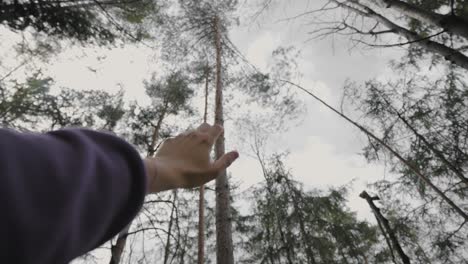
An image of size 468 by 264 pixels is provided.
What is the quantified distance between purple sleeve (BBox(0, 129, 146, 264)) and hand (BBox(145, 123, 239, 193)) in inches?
7.0

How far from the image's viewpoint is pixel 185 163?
0.99 metres

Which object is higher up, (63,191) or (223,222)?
(223,222)

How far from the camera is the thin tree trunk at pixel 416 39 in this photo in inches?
148

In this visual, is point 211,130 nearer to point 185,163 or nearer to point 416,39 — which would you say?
point 185,163

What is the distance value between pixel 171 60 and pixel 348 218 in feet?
41.6

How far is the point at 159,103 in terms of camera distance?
1093 centimetres

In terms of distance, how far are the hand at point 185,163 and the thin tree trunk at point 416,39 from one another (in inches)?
126

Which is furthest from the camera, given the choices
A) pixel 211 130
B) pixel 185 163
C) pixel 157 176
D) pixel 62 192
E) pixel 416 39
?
pixel 416 39

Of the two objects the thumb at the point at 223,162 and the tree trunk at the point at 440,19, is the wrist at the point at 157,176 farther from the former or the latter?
the tree trunk at the point at 440,19

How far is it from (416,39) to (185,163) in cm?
510

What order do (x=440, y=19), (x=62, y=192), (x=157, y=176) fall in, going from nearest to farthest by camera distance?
(x=62, y=192) < (x=157, y=176) < (x=440, y=19)

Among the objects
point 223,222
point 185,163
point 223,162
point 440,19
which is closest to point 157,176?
point 185,163

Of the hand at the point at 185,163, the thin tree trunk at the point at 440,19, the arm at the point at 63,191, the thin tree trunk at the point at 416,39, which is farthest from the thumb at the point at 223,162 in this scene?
the thin tree trunk at the point at 440,19

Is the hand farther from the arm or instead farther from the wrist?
the arm
